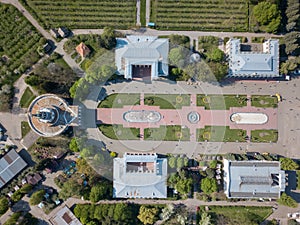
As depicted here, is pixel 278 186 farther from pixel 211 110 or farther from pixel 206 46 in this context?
pixel 206 46

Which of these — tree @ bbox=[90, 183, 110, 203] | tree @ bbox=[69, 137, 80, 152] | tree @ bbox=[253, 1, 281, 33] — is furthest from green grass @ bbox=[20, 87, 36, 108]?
tree @ bbox=[253, 1, 281, 33]

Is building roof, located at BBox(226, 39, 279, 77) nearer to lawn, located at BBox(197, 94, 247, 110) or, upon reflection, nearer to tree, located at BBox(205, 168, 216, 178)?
lawn, located at BBox(197, 94, 247, 110)

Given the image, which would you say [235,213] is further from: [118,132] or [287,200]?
[118,132]

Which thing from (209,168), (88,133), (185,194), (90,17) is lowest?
(185,194)

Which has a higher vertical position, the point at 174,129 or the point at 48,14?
the point at 48,14

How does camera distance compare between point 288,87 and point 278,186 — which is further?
point 288,87

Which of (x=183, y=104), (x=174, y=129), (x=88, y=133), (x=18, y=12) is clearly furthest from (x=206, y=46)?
(x=18, y=12)

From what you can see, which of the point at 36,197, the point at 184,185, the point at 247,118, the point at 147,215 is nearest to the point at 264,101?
the point at 247,118
